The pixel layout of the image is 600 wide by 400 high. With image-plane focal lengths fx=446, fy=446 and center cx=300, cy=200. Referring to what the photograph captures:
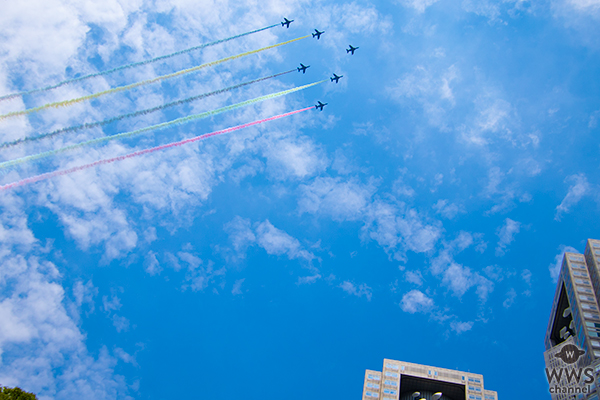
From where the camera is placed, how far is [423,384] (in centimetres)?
12550

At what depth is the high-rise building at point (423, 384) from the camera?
121 meters

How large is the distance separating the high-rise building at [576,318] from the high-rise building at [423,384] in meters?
19.7

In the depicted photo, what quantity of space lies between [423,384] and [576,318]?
43.3m

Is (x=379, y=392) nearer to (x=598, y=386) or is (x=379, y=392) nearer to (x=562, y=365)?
(x=562, y=365)

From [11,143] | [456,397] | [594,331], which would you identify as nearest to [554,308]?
[594,331]

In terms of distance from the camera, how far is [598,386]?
273ft

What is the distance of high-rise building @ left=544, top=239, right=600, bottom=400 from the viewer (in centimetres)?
10119

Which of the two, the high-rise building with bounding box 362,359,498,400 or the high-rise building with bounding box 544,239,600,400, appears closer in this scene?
the high-rise building with bounding box 544,239,600,400

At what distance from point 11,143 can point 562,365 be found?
428 feet

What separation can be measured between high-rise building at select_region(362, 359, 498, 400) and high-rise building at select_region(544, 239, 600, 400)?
19.7m

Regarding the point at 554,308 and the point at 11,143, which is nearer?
the point at 11,143

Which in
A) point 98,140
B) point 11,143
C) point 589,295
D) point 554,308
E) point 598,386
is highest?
point 554,308

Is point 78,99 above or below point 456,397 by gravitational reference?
above

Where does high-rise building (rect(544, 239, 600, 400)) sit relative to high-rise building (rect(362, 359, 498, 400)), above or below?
above
